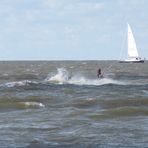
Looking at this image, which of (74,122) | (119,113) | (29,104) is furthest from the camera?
(29,104)

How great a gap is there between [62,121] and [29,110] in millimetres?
5249

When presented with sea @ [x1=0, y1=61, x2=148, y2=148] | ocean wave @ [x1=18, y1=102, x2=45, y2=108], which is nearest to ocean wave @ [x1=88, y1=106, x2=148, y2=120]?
sea @ [x1=0, y1=61, x2=148, y2=148]

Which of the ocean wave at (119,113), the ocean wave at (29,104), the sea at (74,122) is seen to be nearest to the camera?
the sea at (74,122)

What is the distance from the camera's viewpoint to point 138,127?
2119 centimetres

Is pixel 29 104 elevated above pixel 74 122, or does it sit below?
above
